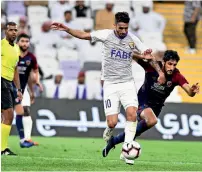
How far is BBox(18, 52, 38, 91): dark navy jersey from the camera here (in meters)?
15.4

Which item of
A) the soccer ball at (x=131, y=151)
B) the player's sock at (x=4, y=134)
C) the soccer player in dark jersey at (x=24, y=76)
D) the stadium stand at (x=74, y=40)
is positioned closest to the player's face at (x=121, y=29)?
the soccer ball at (x=131, y=151)

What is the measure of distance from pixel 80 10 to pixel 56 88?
312 centimetres

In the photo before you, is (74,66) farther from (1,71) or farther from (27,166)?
(27,166)

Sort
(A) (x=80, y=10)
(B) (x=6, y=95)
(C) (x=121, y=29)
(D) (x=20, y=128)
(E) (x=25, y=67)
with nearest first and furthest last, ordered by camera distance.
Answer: (C) (x=121, y=29) < (B) (x=6, y=95) < (E) (x=25, y=67) < (D) (x=20, y=128) < (A) (x=80, y=10)

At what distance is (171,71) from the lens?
12359mm

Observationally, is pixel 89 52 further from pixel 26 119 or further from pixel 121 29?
pixel 121 29

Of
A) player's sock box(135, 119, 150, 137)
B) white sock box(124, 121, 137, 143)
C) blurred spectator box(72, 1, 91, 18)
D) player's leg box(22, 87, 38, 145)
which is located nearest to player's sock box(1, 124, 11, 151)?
player's sock box(135, 119, 150, 137)

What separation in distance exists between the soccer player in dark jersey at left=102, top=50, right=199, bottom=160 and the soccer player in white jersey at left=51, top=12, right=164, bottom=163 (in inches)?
15.7

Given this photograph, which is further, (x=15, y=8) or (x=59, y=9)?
(x=59, y=9)

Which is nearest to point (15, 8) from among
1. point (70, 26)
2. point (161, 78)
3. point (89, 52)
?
point (70, 26)

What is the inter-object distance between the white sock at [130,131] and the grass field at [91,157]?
388 millimetres

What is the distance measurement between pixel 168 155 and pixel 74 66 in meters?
7.79

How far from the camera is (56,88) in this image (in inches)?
818

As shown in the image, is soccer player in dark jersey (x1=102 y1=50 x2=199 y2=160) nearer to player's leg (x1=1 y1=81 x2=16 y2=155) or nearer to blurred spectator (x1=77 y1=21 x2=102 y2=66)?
player's leg (x1=1 y1=81 x2=16 y2=155)
